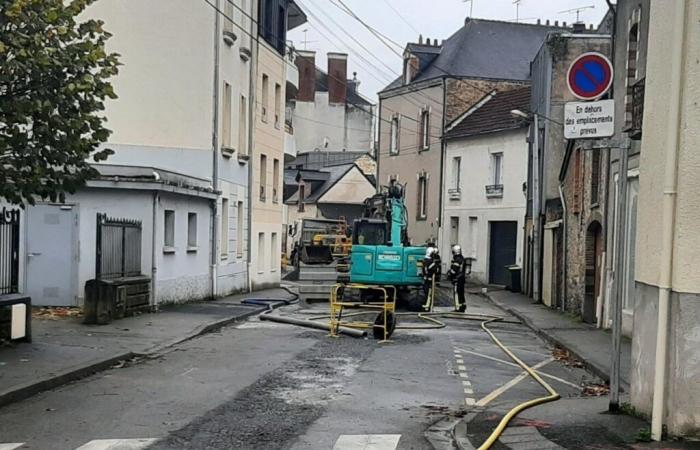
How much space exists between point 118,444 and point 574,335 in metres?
13.1

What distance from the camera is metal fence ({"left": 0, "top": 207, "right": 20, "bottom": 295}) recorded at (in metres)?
14.5

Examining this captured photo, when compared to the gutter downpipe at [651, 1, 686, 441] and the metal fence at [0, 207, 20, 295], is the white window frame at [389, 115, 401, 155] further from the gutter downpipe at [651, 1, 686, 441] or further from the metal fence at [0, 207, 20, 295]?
the gutter downpipe at [651, 1, 686, 441]

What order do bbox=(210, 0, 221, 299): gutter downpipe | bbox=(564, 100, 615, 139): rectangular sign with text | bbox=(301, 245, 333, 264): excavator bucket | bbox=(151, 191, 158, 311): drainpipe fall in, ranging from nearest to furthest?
bbox=(564, 100, 615, 139): rectangular sign with text → bbox=(151, 191, 158, 311): drainpipe → bbox=(210, 0, 221, 299): gutter downpipe → bbox=(301, 245, 333, 264): excavator bucket

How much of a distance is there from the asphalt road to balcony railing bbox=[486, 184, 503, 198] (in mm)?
24719

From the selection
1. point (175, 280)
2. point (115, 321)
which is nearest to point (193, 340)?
point (115, 321)

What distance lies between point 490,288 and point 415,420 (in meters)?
30.6

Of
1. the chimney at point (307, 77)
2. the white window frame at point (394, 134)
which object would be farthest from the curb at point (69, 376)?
the chimney at point (307, 77)

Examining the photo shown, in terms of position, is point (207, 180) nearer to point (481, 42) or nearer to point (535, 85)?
point (535, 85)

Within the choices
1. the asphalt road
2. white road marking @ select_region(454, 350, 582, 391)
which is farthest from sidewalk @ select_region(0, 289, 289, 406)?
white road marking @ select_region(454, 350, 582, 391)

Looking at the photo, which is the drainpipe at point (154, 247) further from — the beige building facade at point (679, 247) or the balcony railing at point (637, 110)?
the beige building facade at point (679, 247)

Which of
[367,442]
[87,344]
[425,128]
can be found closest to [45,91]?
[87,344]

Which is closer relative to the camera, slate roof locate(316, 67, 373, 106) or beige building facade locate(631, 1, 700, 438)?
beige building facade locate(631, 1, 700, 438)

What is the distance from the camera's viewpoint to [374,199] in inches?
1373

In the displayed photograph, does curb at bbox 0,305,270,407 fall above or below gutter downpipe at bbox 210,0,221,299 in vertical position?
below
